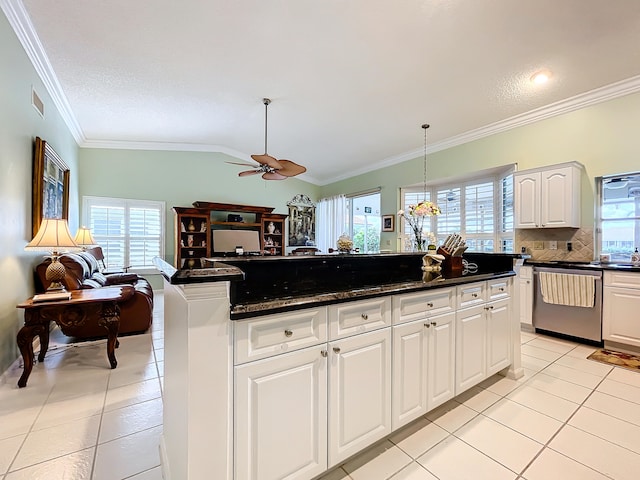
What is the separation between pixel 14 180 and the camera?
2682 mm

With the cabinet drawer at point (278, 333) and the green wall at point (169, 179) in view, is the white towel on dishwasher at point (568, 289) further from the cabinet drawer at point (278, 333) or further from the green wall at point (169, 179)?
the green wall at point (169, 179)

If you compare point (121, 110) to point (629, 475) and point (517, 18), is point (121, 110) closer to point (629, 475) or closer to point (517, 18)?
point (517, 18)

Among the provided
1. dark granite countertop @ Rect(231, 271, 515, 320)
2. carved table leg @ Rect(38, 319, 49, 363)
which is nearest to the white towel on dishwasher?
dark granite countertop @ Rect(231, 271, 515, 320)

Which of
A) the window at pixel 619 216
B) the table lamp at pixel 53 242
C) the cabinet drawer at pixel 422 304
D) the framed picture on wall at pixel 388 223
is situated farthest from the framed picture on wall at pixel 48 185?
the window at pixel 619 216

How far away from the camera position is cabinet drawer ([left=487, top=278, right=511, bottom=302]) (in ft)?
7.25

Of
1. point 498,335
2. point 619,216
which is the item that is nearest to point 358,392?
point 498,335

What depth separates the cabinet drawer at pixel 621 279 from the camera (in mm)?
2912

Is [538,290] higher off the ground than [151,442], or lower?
higher

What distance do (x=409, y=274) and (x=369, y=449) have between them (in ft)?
3.48

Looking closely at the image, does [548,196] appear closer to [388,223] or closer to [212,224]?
[388,223]

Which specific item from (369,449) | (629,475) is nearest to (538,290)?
(629,475)

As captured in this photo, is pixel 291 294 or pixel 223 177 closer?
pixel 291 294

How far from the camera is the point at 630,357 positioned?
292 cm

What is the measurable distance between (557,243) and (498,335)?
255cm
